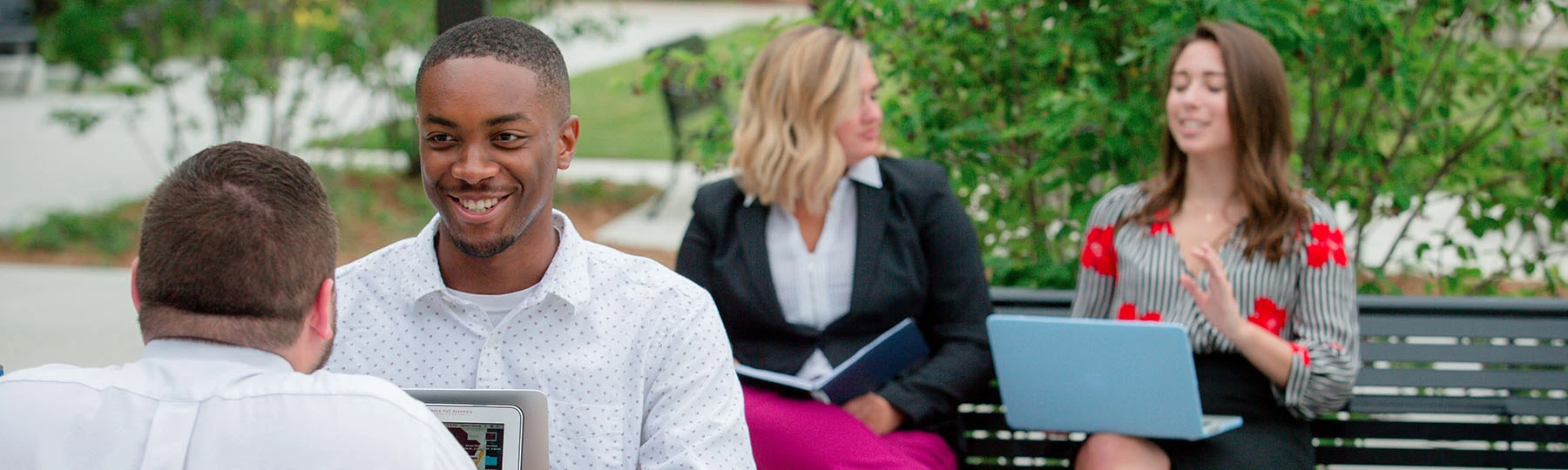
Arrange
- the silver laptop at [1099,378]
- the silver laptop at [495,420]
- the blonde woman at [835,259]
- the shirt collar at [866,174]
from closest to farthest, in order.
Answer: the silver laptop at [495,420], the silver laptop at [1099,378], the blonde woman at [835,259], the shirt collar at [866,174]

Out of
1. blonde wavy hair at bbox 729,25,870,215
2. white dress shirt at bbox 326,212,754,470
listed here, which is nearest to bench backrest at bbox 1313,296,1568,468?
blonde wavy hair at bbox 729,25,870,215

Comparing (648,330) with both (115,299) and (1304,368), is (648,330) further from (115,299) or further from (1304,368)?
(115,299)

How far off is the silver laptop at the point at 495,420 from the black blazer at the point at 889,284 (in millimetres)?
1211

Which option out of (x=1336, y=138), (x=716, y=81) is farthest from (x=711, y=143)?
(x=1336, y=138)

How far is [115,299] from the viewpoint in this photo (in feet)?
20.8

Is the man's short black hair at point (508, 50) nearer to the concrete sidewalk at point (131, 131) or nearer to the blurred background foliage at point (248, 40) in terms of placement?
the concrete sidewalk at point (131, 131)

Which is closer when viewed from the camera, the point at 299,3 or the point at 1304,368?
the point at 1304,368

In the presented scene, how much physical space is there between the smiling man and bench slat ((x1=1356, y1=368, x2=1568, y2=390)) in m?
1.82

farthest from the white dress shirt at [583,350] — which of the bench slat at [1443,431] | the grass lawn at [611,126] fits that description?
the grass lawn at [611,126]

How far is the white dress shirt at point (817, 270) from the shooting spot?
313 cm

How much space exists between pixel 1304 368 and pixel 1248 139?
1.73 ft

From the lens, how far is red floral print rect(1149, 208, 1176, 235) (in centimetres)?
320

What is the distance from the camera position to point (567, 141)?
2273mm

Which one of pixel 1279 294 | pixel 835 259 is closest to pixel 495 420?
pixel 835 259
